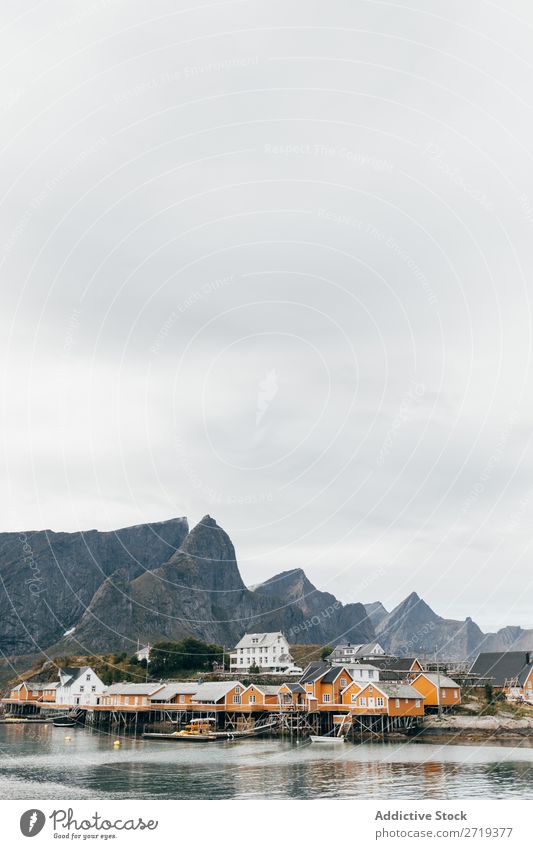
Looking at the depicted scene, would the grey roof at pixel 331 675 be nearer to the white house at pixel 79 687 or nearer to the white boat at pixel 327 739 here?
the white boat at pixel 327 739

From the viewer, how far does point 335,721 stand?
254ft

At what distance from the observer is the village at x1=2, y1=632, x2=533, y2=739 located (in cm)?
7425

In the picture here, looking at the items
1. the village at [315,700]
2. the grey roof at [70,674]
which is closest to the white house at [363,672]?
the village at [315,700]

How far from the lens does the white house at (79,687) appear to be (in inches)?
4326

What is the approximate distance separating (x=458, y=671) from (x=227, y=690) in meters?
34.8

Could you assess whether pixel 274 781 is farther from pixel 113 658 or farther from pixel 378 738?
pixel 113 658

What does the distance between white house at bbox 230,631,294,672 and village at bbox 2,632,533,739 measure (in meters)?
24.6

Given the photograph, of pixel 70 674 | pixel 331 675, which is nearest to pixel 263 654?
pixel 70 674

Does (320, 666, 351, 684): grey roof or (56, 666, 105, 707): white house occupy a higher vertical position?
(320, 666, 351, 684): grey roof

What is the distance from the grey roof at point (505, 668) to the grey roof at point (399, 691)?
1603cm

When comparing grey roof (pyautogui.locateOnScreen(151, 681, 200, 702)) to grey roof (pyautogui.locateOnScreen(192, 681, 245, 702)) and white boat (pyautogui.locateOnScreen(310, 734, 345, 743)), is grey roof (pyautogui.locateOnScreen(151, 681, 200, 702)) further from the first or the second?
white boat (pyautogui.locateOnScreen(310, 734, 345, 743))

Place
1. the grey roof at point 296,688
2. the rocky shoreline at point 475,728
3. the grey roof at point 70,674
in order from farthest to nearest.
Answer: the grey roof at point 70,674, the grey roof at point 296,688, the rocky shoreline at point 475,728

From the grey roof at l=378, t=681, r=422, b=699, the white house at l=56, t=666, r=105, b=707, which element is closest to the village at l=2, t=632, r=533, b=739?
the grey roof at l=378, t=681, r=422, b=699
